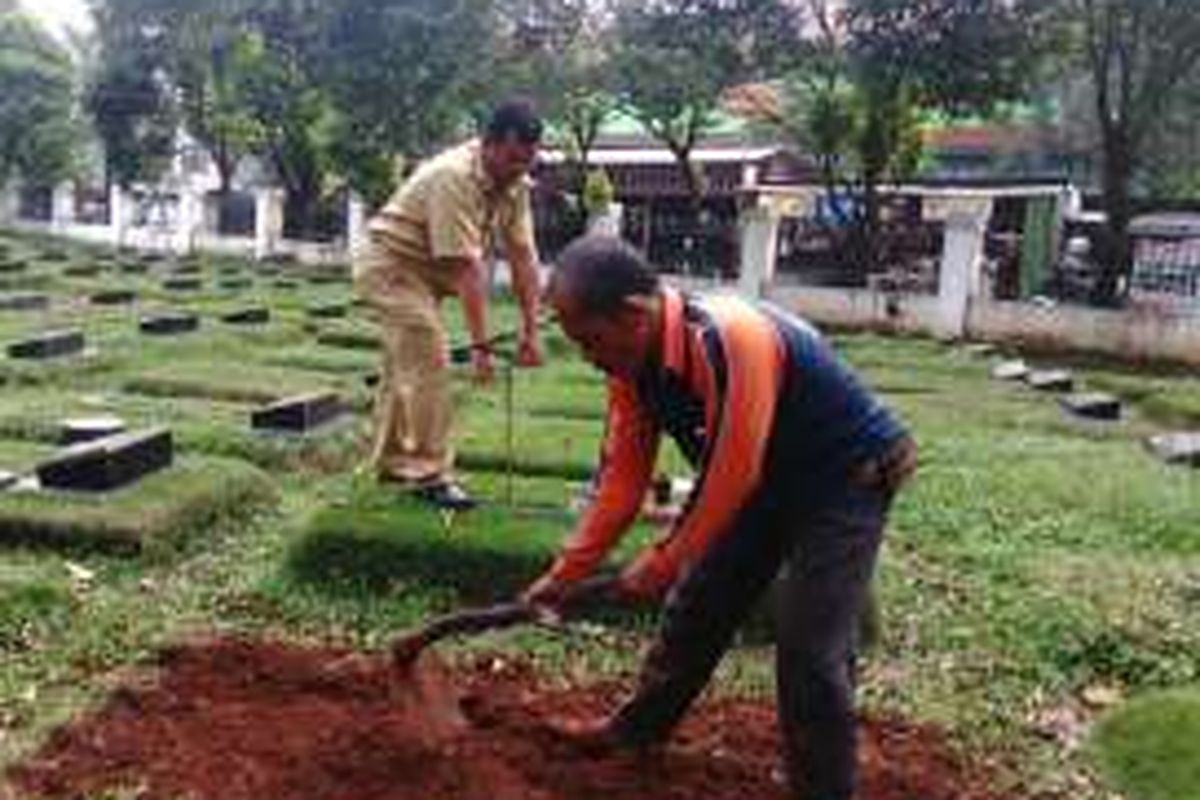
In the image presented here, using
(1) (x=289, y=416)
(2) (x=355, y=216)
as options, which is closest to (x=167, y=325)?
(1) (x=289, y=416)

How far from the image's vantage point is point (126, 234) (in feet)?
125

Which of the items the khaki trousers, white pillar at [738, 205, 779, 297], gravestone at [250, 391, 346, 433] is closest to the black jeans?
the khaki trousers

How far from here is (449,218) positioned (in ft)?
24.5

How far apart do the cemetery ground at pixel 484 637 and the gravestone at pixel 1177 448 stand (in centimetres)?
25

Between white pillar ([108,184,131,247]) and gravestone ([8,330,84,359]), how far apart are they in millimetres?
24292

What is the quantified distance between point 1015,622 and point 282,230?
28.8m

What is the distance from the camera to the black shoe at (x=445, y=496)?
768 centimetres

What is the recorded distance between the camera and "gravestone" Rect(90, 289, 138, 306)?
19.5 m

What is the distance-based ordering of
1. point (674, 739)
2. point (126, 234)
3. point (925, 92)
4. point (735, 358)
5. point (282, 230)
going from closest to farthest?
point (735, 358) → point (674, 739) → point (925, 92) → point (282, 230) → point (126, 234)

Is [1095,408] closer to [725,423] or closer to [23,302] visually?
[725,423]

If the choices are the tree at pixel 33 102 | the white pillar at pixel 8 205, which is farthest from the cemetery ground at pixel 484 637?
the white pillar at pixel 8 205

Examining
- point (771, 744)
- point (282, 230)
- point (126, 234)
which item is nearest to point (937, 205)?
point (282, 230)

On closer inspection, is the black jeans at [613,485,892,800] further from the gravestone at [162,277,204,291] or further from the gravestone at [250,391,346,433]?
the gravestone at [162,277,204,291]

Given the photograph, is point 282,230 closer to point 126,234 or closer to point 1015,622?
point 126,234
